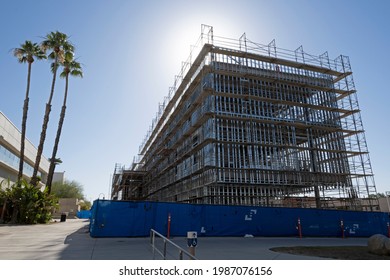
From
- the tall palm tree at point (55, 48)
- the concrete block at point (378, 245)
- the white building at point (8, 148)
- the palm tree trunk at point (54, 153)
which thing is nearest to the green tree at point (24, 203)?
the palm tree trunk at point (54, 153)

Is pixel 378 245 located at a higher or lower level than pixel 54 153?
lower

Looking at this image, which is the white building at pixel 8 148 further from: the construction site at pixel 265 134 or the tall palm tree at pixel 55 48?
the construction site at pixel 265 134

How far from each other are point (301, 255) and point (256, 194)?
1225 cm

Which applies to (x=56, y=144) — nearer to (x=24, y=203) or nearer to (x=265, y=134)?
(x=24, y=203)

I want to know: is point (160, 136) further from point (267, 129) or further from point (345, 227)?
point (345, 227)

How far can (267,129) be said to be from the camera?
2383cm

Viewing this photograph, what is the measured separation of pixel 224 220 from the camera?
15.3m

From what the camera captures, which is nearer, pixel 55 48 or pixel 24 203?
pixel 24 203

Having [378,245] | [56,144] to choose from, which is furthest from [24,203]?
[378,245]

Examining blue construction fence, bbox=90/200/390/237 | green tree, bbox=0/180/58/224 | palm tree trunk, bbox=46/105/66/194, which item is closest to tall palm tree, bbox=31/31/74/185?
palm tree trunk, bbox=46/105/66/194

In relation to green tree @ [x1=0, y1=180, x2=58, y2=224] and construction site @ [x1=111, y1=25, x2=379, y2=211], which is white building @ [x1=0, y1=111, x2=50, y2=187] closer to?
green tree @ [x1=0, y1=180, x2=58, y2=224]

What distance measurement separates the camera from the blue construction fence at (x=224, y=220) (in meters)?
13.8

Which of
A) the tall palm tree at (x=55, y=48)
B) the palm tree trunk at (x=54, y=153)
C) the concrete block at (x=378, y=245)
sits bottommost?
the concrete block at (x=378, y=245)

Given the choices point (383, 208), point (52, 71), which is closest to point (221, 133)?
point (52, 71)
